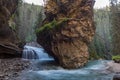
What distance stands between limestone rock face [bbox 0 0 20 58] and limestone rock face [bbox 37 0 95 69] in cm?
510

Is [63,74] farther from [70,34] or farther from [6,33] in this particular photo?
[6,33]

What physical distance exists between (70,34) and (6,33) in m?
11.5

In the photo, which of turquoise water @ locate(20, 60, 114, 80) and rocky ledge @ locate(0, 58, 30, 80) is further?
turquoise water @ locate(20, 60, 114, 80)

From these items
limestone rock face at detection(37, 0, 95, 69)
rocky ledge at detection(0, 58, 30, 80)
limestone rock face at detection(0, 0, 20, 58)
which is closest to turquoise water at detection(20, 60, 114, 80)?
rocky ledge at detection(0, 58, 30, 80)

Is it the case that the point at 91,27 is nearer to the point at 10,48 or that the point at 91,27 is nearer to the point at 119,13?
the point at 10,48

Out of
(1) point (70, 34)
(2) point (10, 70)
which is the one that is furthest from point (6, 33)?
(2) point (10, 70)

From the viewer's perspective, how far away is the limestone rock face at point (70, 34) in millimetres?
28281

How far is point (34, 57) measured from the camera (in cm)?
3662

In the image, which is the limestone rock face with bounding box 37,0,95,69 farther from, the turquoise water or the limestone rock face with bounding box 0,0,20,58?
the limestone rock face with bounding box 0,0,20,58

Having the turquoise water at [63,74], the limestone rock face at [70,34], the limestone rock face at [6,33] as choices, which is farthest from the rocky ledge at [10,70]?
the limestone rock face at [6,33]

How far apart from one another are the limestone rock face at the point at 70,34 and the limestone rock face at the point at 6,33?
201 inches

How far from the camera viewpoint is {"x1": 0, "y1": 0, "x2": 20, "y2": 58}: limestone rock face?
2981cm

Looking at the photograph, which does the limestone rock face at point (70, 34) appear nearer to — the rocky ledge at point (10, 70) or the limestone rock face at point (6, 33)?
the limestone rock face at point (6, 33)

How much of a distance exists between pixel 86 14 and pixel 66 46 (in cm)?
628
